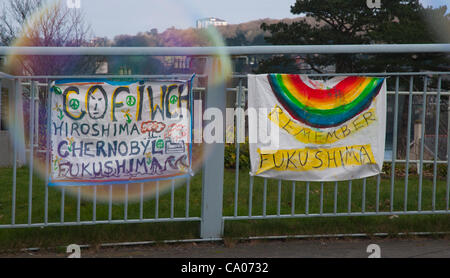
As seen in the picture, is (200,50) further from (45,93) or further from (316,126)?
(45,93)

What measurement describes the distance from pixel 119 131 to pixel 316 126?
198cm

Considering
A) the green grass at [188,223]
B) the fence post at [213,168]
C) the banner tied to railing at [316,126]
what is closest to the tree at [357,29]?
the green grass at [188,223]

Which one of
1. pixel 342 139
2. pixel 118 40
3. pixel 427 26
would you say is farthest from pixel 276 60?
pixel 342 139

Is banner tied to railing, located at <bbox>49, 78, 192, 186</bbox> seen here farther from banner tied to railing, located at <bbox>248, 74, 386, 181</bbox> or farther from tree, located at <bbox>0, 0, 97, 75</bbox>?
tree, located at <bbox>0, 0, 97, 75</bbox>

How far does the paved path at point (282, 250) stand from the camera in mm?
5035

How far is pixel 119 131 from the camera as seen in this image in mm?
5164

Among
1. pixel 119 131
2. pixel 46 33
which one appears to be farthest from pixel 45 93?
pixel 46 33

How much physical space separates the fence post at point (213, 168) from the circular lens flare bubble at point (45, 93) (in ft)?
0.10

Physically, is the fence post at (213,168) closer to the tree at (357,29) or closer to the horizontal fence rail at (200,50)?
the horizontal fence rail at (200,50)

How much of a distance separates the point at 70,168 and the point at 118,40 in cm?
2696

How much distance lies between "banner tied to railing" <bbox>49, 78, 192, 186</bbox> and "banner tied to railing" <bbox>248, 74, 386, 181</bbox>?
746 millimetres

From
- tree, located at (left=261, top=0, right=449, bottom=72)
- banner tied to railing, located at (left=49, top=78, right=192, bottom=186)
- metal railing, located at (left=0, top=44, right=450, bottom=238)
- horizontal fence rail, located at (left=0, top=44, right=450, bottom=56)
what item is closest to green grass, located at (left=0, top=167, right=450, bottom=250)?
A: metal railing, located at (left=0, top=44, right=450, bottom=238)

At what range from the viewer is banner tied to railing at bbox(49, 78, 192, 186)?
16.6 feet

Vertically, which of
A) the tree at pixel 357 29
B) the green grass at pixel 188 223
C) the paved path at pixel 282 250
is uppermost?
the tree at pixel 357 29
